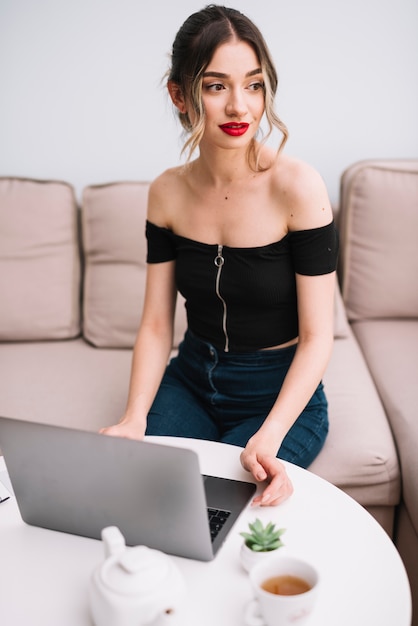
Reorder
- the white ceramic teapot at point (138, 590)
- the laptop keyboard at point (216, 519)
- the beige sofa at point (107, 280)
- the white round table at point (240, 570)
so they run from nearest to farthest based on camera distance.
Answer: the white ceramic teapot at point (138, 590) < the white round table at point (240, 570) < the laptop keyboard at point (216, 519) < the beige sofa at point (107, 280)

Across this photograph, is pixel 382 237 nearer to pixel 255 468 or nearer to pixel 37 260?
pixel 37 260

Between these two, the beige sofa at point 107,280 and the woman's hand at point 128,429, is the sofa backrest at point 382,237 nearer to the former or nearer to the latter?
the beige sofa at point 107,280

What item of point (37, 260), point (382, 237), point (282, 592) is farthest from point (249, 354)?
point (37, 260)

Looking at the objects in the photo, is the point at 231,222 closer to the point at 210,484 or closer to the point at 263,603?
the point at 210,484

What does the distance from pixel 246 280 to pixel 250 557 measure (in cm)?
63

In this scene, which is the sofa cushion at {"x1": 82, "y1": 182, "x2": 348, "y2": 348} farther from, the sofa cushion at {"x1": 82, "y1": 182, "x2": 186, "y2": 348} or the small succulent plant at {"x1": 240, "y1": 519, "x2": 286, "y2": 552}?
→ the small succulent plant at {"x1": 240, "y1": 519, "x2": 286, "y2": 552}

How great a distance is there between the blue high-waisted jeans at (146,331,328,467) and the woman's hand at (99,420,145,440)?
149mm

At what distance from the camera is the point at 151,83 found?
88.7 inches

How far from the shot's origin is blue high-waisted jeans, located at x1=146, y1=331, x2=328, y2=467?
1.45 m

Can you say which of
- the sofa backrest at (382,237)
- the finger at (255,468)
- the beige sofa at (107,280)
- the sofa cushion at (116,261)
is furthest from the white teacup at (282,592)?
the sofa backrest at (382,237)

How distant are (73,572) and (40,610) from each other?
2.9 inches

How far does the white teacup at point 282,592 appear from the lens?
0.76 meters

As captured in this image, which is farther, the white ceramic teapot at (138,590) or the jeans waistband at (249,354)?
the jeans waistband at (249,354)

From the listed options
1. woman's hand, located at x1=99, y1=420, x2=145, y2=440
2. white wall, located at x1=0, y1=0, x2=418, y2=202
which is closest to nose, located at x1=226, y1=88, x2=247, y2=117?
woman's hand, located at x1=99, y1=420, x2=145, y2=440
